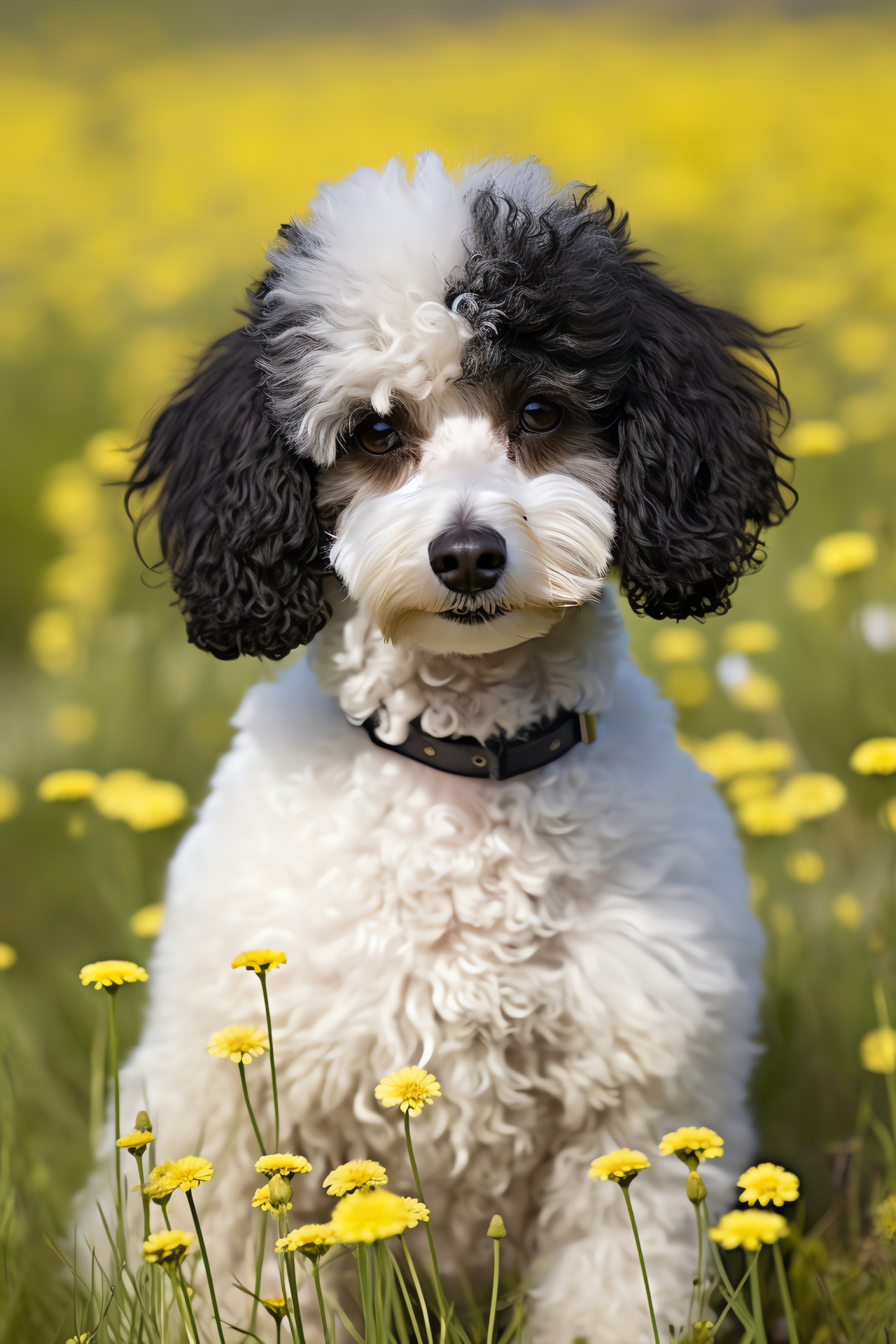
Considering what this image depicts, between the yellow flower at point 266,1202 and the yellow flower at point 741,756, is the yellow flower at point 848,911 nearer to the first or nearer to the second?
the yellow flower at point 741,756

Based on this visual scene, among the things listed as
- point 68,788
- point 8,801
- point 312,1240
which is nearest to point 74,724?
point 8,801

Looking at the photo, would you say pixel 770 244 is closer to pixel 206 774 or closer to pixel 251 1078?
pixel 206 774

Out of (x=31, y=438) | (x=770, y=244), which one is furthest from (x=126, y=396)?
(x=770, y=244)

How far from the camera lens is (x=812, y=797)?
127 inches

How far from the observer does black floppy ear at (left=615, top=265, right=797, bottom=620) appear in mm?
2312

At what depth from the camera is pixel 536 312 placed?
215 centimetres

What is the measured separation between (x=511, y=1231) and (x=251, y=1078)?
0.61 meters

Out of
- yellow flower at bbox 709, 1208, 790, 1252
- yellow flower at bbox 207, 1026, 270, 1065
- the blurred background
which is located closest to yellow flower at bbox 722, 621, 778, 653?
the blurred background

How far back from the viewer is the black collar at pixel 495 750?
2.34m

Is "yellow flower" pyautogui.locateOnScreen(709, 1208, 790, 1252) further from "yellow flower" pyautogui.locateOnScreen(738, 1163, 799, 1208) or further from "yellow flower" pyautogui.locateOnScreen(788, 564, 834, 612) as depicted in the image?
"yellow flower" pyautogui.locateOnScreen(788, 564, 834, 612)

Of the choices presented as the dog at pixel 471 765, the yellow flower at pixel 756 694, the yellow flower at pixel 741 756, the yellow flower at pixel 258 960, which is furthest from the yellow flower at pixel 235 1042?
the yellow flower at pixel 756 694

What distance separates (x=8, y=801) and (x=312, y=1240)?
118 inches

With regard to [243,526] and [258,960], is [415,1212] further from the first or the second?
[243,526]

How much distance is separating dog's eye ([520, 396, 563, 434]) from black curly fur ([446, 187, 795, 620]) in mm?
39
